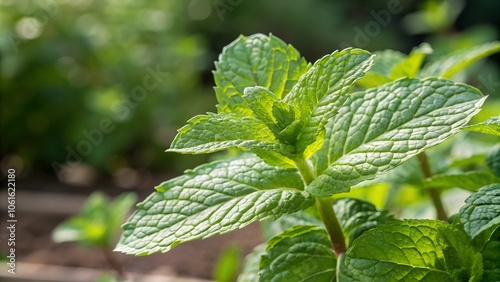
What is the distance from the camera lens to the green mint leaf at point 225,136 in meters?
0.65

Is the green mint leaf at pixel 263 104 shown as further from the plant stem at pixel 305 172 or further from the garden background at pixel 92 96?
the garden background at pixel 92 96

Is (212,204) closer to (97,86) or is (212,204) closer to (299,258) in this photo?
(299,258)

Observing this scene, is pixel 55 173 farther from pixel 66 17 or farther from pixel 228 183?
pixel 228 183

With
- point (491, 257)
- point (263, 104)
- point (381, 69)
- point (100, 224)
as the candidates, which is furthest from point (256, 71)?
point (100, 224)

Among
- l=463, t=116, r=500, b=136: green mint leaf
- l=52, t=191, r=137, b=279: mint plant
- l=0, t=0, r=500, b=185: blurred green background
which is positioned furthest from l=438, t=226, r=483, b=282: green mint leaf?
l=0, t=0, r=500, b=185: blurred green background

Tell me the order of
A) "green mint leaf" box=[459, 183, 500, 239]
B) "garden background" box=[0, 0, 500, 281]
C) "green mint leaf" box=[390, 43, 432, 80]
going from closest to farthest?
"green mint leaf" box=[459, 183, 500, 239] < "green mint leaf" box=[390, 43, 432, 80] < "garden background" box=[0, 0, 500, 281]

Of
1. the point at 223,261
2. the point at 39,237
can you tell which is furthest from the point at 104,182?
the point at 223,261

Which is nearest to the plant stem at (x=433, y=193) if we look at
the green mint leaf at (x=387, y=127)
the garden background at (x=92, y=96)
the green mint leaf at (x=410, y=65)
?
the green mint leaf at (x=410, y=65)

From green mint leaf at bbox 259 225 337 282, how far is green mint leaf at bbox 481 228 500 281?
15 centimetres

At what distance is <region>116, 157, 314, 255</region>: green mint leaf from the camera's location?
64 centimetres

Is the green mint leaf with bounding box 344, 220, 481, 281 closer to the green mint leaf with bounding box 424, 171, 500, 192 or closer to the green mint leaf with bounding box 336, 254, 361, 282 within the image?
the green mint leaf with bounding box 336, 254, 361, 282

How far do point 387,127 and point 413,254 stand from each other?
0.43 feet

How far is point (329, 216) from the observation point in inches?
28.2

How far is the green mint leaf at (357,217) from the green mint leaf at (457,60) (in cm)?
26
